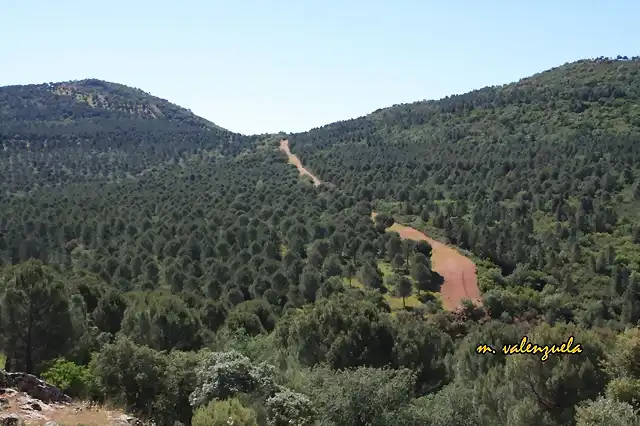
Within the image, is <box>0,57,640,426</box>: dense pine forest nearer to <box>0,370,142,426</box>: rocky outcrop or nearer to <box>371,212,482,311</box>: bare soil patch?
<box>371,212,482,311</box>: bare soil patch

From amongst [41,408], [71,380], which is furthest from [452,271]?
[41,408]

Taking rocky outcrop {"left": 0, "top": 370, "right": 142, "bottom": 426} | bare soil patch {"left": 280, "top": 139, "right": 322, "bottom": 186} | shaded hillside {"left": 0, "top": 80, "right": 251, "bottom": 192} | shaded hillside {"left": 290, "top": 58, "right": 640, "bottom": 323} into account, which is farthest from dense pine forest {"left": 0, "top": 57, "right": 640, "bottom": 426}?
rocky outcrop {"left": 0, "top": 370, "right": 142, "bottom": 426}

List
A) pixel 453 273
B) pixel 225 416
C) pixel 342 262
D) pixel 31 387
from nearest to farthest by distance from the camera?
pixel 225 416 < pixel 31 387 < pixel 453 273 < pixel 342 262

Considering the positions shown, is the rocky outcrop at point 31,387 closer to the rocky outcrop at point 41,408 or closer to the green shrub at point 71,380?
the rocky outcrop at point 41,408

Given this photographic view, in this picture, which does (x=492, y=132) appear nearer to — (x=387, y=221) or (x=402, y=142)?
(x=402, y=142)

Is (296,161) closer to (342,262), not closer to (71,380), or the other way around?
(342,262)

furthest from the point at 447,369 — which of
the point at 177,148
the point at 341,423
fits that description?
the point at 177,148

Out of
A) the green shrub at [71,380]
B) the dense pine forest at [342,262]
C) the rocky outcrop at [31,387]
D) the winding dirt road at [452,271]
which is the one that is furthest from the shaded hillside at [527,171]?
the rocky outcrop at [31,387]
